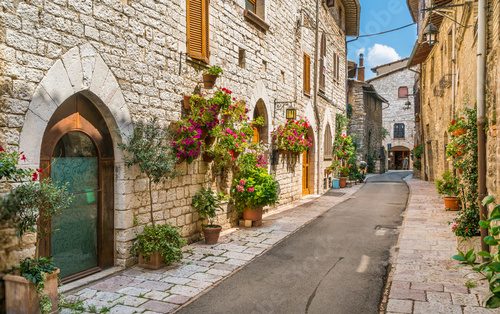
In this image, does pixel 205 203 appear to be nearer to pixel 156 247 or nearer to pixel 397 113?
pixel 156 247

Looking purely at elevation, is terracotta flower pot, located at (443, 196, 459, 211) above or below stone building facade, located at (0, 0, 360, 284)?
below

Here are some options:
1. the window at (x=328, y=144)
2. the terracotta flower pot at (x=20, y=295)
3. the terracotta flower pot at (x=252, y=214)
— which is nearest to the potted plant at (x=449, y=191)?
the terracotta flower pot at (x=252, y=214)

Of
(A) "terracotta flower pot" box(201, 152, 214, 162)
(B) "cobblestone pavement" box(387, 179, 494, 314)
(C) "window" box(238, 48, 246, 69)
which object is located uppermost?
(C) "window" box(238, 48, 246, 69)

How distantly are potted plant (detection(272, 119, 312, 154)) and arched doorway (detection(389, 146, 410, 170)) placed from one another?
29.1m

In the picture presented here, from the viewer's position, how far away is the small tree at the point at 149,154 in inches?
201

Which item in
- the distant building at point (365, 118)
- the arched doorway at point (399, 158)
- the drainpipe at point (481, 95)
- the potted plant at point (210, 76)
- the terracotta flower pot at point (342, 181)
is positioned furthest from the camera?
the arched doorway at point (399, 158)

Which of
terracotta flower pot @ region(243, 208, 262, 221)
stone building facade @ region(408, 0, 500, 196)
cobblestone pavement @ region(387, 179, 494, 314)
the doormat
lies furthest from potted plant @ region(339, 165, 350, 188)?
terracotta flower pot @ region(243, 208, 262, 221)

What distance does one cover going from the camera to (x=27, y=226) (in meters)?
3.49

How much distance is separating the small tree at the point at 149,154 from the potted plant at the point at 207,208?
49.8 inches

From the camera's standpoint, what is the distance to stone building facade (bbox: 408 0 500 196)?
5.02m

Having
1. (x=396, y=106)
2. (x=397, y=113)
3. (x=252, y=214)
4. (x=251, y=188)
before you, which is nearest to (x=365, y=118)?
(x=396, y=106)

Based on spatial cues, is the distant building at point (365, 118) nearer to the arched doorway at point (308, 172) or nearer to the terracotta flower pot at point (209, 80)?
the arched doorway at point (308, 172)

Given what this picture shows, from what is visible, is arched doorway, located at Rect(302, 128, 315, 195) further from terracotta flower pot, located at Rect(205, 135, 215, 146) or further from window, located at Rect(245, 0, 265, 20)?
terracotta flower pot, located at Rect(205, 135, 215, 146)

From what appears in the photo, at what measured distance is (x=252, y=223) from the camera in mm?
8219
